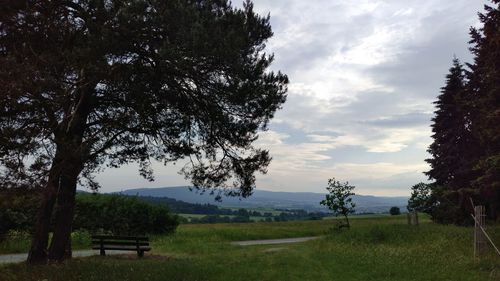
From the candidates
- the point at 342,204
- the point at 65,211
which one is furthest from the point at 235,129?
the point at 342,204

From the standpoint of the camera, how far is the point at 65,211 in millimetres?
15438

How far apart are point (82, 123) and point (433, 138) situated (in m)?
27.2

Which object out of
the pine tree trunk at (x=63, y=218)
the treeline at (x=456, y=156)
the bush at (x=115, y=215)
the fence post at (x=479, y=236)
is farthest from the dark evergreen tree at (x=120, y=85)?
the treeline at (x=456, y=156)

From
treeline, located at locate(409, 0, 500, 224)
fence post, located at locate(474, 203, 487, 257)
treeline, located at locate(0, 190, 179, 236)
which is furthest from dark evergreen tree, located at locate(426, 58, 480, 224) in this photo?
treeline, located at locate(0, 190, 179, 236)

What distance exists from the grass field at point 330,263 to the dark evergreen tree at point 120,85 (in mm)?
2376

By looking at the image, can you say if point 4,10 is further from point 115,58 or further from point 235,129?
point 235,129

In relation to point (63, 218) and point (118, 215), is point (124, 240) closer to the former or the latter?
point (63, 218)

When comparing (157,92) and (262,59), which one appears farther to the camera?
(262,59)

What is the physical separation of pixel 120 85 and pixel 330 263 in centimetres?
892

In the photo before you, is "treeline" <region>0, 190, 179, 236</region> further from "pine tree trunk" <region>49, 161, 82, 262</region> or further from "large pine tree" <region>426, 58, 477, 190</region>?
"large pine tree" <region>426, 58, 477, 190</region>

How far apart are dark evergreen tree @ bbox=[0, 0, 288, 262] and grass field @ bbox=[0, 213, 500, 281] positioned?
2.38 metres

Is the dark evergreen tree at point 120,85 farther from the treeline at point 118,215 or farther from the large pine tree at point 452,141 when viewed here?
the large pine tree at point 452,141

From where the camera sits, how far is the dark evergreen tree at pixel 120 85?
458 inches

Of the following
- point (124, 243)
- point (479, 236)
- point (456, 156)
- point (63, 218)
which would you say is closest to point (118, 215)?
point (124, 243)
